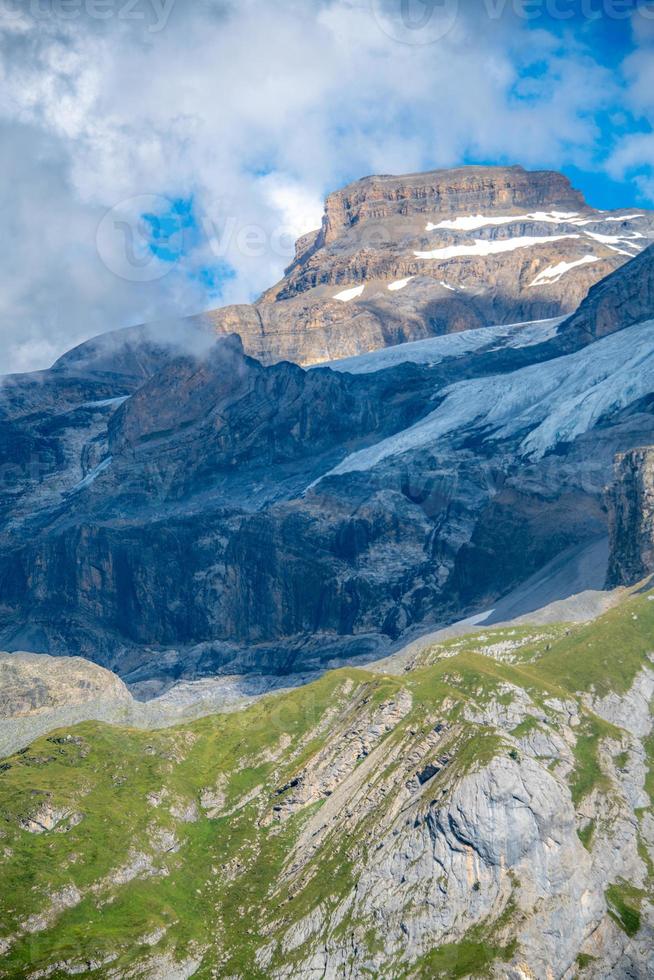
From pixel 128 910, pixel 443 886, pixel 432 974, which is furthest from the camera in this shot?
pixel 128 910

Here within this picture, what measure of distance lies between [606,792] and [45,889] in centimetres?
7108

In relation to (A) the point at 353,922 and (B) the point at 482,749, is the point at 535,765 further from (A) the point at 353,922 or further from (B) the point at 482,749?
(A) the point at 353,922

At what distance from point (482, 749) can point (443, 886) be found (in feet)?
68.0

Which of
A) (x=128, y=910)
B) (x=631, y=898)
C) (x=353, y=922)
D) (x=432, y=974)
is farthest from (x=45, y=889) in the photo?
(x=631, y=898)

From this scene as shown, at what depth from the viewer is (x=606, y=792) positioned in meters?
197

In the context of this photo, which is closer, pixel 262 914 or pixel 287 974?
pixel 287 974

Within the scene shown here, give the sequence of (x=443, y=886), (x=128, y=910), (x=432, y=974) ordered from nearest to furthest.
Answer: (x=432, y=974) → (x=443, y=886) → (x=128, y=910)

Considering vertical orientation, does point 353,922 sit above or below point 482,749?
below

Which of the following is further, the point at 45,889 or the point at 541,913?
the point at 45,889

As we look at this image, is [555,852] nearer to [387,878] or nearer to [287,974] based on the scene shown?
[387,878]

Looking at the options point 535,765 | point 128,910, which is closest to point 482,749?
point 535,765

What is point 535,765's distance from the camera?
191 m

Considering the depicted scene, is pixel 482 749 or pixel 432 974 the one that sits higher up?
pixel 482 749

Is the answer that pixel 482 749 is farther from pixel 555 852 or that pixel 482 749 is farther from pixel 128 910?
pixel 128 910
